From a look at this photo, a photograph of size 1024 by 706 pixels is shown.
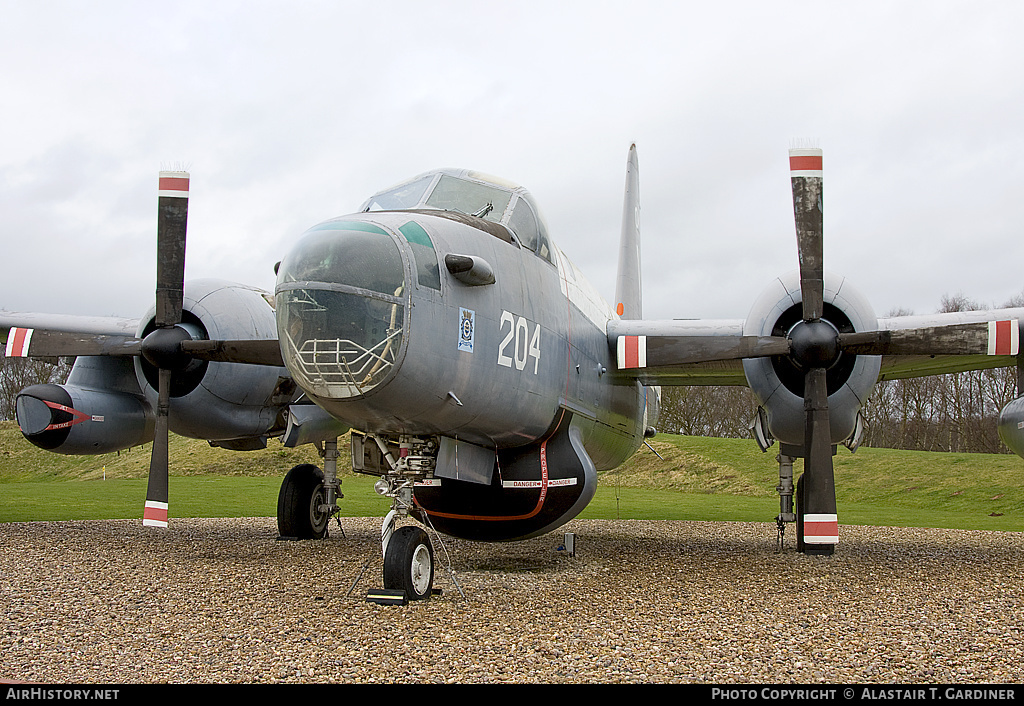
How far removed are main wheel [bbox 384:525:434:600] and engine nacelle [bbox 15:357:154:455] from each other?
639cm

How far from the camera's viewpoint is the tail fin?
52.2 ft

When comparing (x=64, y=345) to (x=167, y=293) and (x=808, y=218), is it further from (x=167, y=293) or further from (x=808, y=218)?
(x=808, y=218)

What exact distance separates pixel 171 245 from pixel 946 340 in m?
9.10

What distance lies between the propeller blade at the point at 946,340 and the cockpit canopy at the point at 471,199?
3.72 metres

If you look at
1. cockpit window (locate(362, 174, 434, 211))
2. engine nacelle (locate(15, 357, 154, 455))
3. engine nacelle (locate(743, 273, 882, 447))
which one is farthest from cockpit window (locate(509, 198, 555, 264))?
engine nacelle (locate(15, 357, 154, 455))

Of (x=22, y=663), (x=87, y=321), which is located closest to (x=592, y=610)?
(x=22, y=663)

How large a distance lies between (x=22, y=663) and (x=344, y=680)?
215 centimetres

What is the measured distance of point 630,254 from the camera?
634 inches

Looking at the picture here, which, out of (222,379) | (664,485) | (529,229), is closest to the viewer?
(529,229)

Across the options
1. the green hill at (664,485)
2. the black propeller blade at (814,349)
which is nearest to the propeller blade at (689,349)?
the black propeller blade at (814,349)

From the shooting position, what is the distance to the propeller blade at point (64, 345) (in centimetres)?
1005

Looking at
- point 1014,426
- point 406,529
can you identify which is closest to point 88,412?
point 406,529

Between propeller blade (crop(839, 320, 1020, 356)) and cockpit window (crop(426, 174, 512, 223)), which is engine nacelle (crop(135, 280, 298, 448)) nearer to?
cockpit window (crop(426, 174, 512, 223))

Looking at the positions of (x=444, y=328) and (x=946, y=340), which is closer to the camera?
(x=444, y=328)
